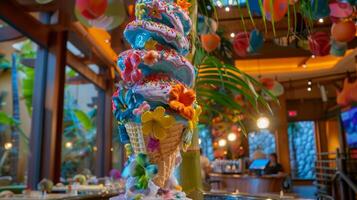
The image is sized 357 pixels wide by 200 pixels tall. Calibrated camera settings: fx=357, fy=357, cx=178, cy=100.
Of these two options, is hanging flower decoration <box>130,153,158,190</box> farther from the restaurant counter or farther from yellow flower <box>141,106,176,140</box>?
the restaurant counter

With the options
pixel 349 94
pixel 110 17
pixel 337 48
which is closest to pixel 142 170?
pixel 110 17

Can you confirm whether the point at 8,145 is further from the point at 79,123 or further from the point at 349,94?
the point at 349,94

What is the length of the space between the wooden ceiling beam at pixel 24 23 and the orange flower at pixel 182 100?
4.41m

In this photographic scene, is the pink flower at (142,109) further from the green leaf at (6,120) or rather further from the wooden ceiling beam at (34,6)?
the green leaf at (6,120)

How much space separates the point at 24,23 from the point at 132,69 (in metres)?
4.83

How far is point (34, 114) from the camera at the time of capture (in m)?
5.73

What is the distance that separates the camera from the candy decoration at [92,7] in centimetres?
374

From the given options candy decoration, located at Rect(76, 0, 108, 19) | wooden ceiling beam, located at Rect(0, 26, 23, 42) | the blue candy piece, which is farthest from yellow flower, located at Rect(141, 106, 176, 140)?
wooden ceiling beam, located at Rect(0, 26, 23, 42)

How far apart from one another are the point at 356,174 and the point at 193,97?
7623mm

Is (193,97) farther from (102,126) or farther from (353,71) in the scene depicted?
(353,71)

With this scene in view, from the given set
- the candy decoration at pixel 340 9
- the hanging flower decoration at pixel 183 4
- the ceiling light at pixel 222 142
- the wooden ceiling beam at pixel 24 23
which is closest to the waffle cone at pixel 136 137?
the hanging flower decoration at pixel 183 4

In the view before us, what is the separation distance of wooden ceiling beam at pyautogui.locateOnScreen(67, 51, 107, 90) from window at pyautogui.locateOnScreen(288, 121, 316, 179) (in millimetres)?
8854

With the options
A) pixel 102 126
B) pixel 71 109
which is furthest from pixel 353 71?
pixel 71 109

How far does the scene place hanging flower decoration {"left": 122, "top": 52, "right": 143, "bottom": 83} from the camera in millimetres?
931
